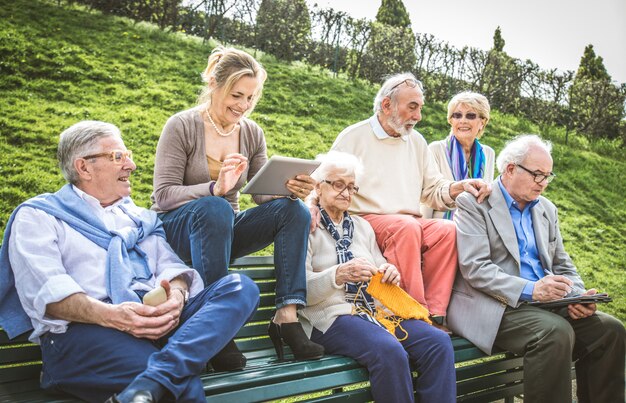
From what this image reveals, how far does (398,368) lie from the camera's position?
315cm

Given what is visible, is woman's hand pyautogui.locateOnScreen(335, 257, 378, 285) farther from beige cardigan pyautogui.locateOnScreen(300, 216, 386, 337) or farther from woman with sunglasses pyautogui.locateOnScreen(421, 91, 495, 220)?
woman with sunglasses pyautogui.locateOnScreen(421, 91, 495, 220)

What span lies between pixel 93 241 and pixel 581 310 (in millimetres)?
3202

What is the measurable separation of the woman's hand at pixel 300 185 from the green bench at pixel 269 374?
0.74m

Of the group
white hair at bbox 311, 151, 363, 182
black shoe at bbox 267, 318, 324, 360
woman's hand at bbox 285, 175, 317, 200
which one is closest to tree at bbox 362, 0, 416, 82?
white hair at bbox 311, 151, 363, 182

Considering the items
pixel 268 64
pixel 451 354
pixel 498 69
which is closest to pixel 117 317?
pixel 451 354

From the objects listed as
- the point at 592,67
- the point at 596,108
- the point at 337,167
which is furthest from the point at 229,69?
the point at 592,67

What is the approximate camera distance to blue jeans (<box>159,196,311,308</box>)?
314cm

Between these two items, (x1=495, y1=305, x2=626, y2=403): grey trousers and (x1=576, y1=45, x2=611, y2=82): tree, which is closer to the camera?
(x1=495, y1=305, x2=626, y2=403): grey trousers

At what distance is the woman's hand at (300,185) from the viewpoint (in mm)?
3512

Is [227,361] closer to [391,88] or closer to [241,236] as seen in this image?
[241,236]

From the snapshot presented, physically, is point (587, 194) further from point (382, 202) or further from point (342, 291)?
point (342, 291)

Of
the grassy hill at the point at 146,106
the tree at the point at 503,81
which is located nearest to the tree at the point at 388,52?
the grassy hill at the point at 146,106

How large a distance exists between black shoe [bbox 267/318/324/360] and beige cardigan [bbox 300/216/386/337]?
0.68 ft

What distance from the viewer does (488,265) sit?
4004 millimetres
